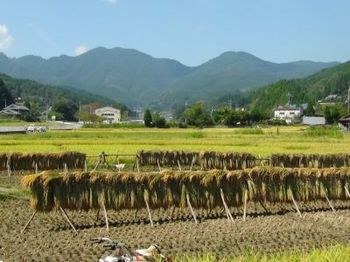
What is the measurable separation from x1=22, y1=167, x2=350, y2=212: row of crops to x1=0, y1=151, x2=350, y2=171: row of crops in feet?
36.2

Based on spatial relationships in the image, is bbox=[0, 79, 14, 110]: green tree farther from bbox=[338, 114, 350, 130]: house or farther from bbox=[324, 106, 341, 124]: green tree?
bbox=[338, 114, 350, 130]: house

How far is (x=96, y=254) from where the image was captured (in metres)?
14.6

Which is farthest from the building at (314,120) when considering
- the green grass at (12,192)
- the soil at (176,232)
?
the soil at (176,232)

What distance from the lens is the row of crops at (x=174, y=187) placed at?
746 inches

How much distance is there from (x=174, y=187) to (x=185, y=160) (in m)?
18.1

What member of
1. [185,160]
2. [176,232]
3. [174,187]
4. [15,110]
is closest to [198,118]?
[15,110]

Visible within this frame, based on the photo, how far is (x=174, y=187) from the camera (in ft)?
67.1

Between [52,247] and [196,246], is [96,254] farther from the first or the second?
[196,246]

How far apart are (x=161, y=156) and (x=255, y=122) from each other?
100m

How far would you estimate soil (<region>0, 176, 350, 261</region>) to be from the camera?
1527cm

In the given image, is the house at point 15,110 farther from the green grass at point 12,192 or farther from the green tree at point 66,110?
the green grass at point 12,192

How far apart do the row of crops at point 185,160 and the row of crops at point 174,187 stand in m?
11.0

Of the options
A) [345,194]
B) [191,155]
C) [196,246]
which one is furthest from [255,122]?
[196,246]

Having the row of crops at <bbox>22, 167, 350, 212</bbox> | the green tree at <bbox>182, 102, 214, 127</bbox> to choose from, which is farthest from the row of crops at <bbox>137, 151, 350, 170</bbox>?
the green tree at <bbox>182, 102, 214, 127</bbox>
